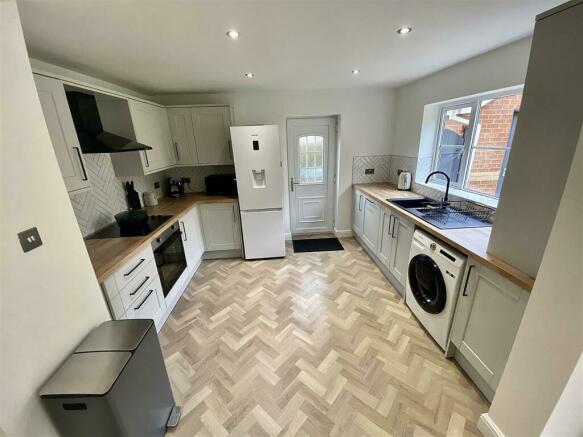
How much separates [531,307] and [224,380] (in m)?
1.91

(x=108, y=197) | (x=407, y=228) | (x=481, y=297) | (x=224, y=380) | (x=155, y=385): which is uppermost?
(x=108, y=197)

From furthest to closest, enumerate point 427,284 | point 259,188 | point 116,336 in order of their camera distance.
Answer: point 259,188 < point 427,284 < point 116,336

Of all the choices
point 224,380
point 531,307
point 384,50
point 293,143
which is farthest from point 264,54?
point 224,380

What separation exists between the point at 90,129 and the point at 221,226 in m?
1.72

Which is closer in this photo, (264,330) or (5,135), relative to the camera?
(5,135)

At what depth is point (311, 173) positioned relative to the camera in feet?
12.7

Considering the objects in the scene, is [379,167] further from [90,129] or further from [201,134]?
[90,129]

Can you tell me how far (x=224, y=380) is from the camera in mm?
1730

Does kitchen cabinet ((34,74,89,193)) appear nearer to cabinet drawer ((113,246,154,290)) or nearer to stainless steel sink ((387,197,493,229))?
cabinet drawer ((113,246,154,290))

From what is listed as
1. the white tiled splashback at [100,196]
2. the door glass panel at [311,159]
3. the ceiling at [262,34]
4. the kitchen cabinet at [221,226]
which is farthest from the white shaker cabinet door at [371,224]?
the white tiled splashback at [100,196]

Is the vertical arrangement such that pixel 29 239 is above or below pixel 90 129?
below

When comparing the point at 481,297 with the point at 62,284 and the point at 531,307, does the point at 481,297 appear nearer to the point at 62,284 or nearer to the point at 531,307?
the point at 531,307

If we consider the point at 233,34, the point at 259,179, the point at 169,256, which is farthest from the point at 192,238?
the point at 233,34

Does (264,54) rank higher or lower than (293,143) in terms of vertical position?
higher
